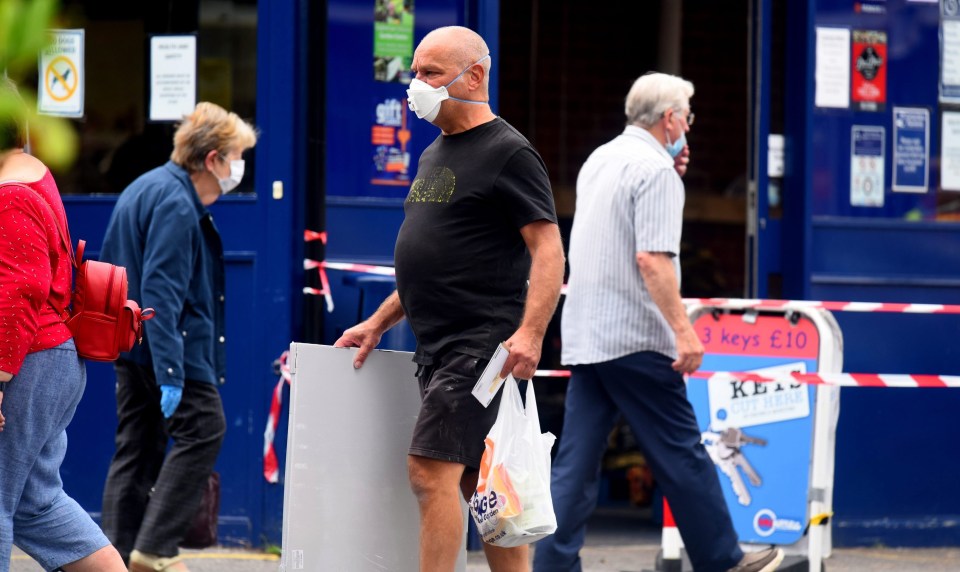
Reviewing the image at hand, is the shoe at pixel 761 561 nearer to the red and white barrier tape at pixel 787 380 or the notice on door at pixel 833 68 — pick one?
the red and white barrier tape at pixel 787 380

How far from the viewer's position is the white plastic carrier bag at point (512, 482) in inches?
147

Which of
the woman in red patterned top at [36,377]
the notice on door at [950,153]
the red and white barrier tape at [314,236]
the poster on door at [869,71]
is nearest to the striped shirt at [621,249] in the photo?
the red and white barrier tape at [314,236]

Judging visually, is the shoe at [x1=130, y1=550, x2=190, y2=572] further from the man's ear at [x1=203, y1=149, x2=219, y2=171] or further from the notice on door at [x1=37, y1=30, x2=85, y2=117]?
the notice on door at [x1=37, y1=30, x2=85, y2=117]

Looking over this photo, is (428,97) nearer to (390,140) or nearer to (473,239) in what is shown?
(473,239)

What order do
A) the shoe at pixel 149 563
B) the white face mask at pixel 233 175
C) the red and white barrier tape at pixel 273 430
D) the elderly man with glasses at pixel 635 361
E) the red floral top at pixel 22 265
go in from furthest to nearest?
1. the red and white barrier tape at pixel 273 430
2. the white face mask at pixel 233 175
3. the shoe at pixel 149 563
4. the elderly man with glasses at pixel 635 361
5. the red floral top at pixel 22 265

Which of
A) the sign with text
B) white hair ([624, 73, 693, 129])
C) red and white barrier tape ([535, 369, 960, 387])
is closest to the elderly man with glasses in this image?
white hair ([624, 73, 693, 129])

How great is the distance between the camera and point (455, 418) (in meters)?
3.77

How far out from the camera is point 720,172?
949 cm

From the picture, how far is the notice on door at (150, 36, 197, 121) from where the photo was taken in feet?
21.2

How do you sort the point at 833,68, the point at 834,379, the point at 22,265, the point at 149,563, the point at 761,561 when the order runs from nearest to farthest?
the point at 22,265 → the point at 149,563 → the point at 761,561 → the point at 834,379 → the point at 833,68

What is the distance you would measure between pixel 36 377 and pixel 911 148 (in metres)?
4.85

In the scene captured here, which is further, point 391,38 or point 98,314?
point 391,38

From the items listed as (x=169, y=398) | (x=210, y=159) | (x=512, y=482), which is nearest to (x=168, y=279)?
(x=169, y=398)

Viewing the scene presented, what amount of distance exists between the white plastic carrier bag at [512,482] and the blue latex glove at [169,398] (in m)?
1.53
